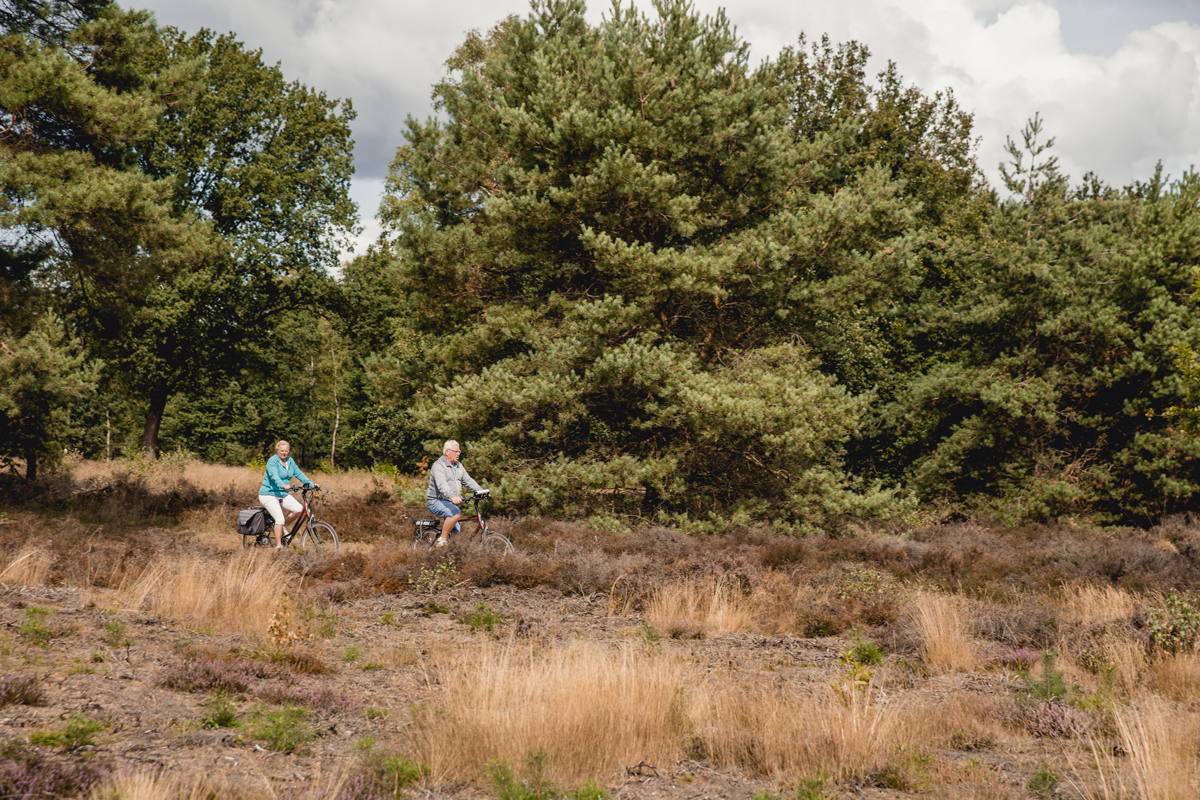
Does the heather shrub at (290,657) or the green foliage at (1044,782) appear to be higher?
the green foliage at (1044,782)

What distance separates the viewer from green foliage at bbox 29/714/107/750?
14.1 feet

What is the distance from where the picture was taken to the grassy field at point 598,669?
175 inches

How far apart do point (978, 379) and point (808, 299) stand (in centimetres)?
624

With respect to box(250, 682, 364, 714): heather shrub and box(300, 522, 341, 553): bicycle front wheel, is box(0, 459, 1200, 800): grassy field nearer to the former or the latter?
box(250, 682, 364, 714): heather shrub

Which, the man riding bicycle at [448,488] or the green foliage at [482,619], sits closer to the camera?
the green foliage at [482,619]

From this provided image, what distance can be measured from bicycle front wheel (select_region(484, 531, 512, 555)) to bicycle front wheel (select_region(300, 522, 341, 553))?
2.30 metres

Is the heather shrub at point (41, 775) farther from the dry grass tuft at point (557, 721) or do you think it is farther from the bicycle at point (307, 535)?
the bicycle at point (307, 535)

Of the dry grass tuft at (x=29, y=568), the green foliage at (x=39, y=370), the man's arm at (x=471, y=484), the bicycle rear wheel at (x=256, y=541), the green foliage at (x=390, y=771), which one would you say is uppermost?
the green foliage at (x=39, y=370)

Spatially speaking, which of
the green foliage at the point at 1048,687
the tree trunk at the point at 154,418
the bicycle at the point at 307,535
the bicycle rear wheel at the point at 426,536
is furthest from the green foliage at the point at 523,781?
the tree trunk at the point at 154,418

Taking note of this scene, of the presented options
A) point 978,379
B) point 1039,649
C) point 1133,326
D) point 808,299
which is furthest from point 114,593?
point 1133,326

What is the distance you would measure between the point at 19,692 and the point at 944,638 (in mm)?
7645

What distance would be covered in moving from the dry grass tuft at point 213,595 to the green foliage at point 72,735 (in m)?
3.00

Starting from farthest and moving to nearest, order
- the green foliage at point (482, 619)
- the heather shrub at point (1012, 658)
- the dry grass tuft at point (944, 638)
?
1. the green foliage at point (482, 619)
2. the dry grass tuft at point (944, 638)
3. the heather shrub at point (1012, 658)

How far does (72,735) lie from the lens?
173 inches
